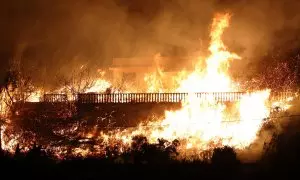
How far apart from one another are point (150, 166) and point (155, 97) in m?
7.53

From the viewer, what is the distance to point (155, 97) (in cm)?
1673

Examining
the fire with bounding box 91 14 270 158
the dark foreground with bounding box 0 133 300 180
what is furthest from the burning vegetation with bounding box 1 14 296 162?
the dark foreground with bounding box 0 133 300 180

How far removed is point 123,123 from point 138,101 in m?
1.77

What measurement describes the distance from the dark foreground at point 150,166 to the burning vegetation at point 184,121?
0.90 metres

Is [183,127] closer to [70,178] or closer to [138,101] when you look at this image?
[138,101]

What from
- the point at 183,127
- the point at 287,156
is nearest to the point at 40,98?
the point at 183,127

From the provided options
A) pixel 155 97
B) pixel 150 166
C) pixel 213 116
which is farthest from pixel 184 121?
pixel 150 166

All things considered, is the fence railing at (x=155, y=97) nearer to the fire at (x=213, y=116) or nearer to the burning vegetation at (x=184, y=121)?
the burning vegetation at (x=184, y=121)

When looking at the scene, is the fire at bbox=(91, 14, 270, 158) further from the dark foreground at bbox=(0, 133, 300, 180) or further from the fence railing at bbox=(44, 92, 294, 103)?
the dark foreground at bbox=(0, 133, 300, 180)

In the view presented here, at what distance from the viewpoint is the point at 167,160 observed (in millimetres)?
9859

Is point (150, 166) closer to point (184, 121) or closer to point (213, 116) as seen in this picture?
point (184, 121)

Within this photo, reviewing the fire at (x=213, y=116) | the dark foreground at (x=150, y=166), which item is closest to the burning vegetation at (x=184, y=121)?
the fire at (x=213, y=116)

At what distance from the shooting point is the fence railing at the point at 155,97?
16375mm

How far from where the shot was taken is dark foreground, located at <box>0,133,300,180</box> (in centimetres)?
893
